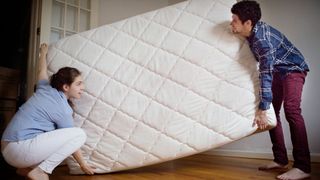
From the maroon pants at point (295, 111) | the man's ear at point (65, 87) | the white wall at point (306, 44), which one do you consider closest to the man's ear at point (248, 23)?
the maroon pants at point (295, 111)

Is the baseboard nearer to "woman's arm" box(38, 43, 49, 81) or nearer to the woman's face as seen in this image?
the woman's face

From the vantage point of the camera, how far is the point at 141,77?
1562mm

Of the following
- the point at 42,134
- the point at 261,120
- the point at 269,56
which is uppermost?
the point at 269,56

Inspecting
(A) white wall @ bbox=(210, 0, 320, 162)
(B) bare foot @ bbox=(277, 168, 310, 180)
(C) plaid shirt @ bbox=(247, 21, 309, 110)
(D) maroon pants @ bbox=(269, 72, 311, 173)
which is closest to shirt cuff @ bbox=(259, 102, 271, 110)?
(C) plaid shirt @ bbox=(247, 21, 309, 110)

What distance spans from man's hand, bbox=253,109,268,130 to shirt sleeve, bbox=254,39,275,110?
3 cm

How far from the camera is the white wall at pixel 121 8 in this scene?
2609 millimetres

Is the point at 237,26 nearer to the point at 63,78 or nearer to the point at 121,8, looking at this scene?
the point at 63,78

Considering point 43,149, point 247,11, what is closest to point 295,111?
point 247,11

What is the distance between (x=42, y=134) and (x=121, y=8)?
181 cm

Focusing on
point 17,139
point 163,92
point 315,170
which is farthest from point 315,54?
point 17,139

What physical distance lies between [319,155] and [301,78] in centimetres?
77

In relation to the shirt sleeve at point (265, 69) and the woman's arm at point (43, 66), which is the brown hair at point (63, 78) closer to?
the woman's arm at point (43, 66)

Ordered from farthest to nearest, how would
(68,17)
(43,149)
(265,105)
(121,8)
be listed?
A: (121,8)
(68,17)
(265,105)
(43,149)

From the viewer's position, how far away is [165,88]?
59.2 inches
